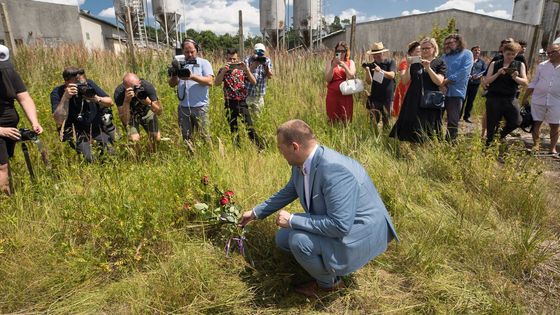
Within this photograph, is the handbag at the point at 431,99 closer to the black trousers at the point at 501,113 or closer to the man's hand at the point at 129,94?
the black trousers at the point at 501,113

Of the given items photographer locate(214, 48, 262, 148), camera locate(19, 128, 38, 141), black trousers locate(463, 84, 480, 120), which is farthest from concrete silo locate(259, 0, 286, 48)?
camera locate(19, 128, 38, 141)

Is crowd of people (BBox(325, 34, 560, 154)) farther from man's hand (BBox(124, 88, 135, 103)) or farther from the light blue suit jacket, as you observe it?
man's hand (BBox(124, 88, 135, 103))

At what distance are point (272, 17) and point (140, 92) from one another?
1840 centimetres

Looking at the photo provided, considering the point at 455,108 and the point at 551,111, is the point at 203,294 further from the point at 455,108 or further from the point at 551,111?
the point at 551,111

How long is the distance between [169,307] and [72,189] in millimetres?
1547

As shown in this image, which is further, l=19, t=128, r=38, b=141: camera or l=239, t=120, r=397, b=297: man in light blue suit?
l=19, t=128, r=38, b=141: camera

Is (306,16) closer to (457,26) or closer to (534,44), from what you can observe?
(457,26)

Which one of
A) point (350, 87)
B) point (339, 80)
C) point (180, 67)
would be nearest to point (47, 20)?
point (180, 67)

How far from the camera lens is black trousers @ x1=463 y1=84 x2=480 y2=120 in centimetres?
613

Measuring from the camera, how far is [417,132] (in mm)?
3752

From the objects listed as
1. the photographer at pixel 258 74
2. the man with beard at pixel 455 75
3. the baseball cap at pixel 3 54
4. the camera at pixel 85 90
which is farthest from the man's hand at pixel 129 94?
the man with beard at pixel 455 75

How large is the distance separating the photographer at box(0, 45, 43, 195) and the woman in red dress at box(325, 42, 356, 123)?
3.31 m

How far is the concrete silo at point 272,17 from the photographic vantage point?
64.7 ft

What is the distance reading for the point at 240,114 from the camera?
4.11 m
